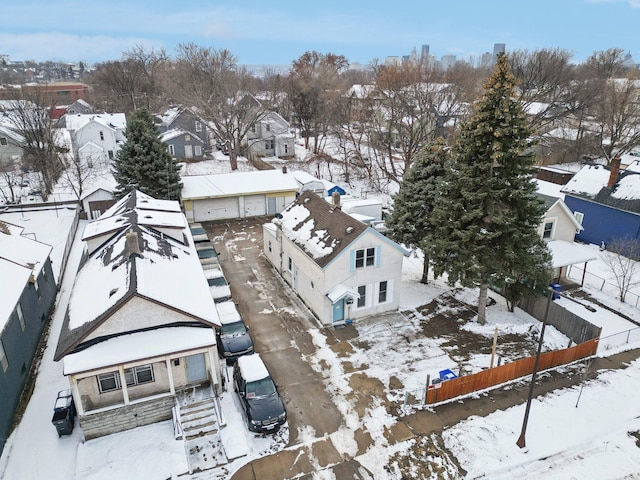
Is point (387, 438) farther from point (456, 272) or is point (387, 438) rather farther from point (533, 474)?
point (456, 272)

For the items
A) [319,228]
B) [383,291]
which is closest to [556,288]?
[383,291]

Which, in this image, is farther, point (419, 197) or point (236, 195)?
point (236, 195)

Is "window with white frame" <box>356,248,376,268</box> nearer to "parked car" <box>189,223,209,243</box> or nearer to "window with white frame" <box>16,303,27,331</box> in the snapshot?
"parked car" <box>189,223,209,243</box>

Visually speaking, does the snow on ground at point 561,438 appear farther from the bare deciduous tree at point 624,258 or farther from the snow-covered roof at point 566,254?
the bare deciduous tree at point 624,258

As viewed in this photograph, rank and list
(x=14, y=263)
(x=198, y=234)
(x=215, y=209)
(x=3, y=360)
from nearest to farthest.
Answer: (x=3, y=360) < (x=14, y=263) < (x=198, y=234) < (x=215, y=209)

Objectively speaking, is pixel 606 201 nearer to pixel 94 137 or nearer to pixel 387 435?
pixel 387 435

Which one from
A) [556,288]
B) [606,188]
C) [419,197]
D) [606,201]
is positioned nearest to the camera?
[419,197]
